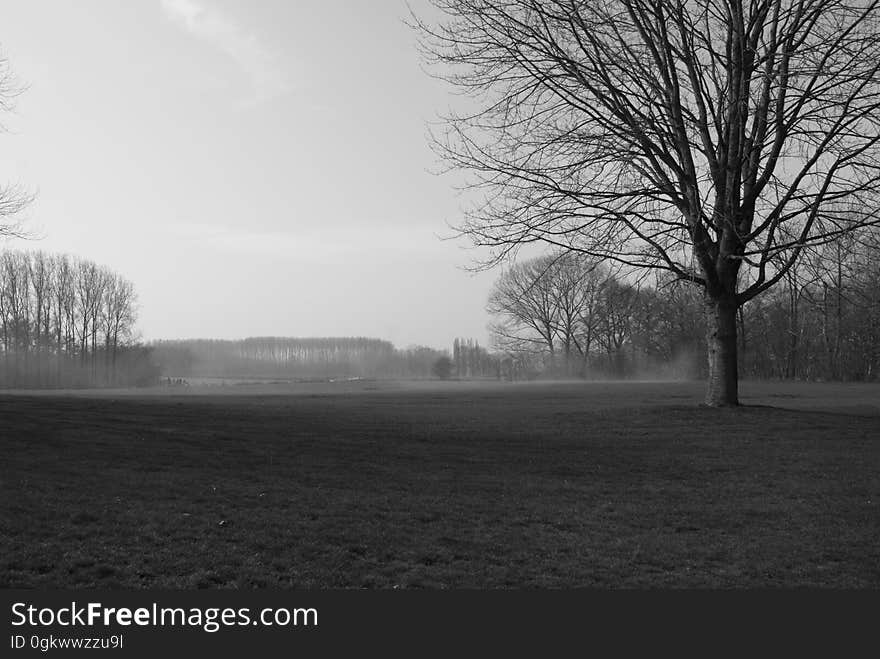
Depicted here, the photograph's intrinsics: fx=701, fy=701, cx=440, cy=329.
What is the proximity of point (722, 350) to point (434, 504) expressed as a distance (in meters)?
12.0

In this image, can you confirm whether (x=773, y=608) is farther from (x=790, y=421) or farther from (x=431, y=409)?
(x=431, y=409)

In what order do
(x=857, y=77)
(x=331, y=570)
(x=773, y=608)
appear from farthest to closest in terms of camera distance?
(x=857, y=77)
(x=331, y=570)
(x=773, y=608)

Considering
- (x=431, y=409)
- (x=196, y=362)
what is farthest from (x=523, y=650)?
(x=196, y=362)

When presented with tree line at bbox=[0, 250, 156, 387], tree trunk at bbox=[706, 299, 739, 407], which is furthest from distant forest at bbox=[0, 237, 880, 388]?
tree trunk at bbox=[706, 299, 739, 407]

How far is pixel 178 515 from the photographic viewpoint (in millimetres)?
7676

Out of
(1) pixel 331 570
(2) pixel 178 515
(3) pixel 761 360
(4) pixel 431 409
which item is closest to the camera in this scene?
(1) pixel 331 570

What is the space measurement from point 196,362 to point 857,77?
10763cm

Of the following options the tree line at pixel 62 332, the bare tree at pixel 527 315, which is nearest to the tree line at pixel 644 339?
the bare tree at pixel 527 315

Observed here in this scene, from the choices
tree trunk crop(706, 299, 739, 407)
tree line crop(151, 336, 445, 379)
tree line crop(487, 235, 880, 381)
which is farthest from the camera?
tree line crop(151, 336, 445, 379)

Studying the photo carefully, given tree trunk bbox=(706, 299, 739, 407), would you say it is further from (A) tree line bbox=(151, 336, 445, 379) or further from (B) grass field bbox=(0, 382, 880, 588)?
(A) tree line bbox=(151, 336, 445, 379)

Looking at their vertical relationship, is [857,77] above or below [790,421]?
above

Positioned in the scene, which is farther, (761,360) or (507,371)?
(507,371)

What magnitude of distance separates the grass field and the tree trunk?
5.91 feet

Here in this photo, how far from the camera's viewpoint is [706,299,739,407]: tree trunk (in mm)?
18359
